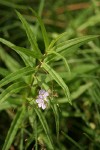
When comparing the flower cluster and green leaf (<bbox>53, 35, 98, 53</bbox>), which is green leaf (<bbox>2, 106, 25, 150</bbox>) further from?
green leaf (<bbox>53, 35, 98, 53</bbox>)

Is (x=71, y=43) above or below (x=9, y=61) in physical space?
below

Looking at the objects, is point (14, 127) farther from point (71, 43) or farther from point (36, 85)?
point (71, 43)

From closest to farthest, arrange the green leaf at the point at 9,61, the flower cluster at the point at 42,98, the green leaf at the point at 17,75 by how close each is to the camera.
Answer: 1. the green leaf at the point at 17,75
2. the flower cluster at the point at 42,98
3. the green leaf at the point at 9,61

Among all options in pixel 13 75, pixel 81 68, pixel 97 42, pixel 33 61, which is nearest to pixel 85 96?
pixel 81 68

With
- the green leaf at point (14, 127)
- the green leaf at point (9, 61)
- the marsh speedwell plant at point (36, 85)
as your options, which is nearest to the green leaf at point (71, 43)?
the marsh speedwell plant at point (36, 85)

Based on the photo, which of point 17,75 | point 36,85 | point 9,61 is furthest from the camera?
point 9,61

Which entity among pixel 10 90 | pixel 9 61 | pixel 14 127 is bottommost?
pixel 14 127

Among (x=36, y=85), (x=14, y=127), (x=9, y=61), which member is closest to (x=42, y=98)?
(x=36, y=85)

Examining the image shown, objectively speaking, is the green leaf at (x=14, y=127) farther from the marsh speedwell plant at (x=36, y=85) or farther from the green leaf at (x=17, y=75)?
the green leaf at (x=17, y=75)
